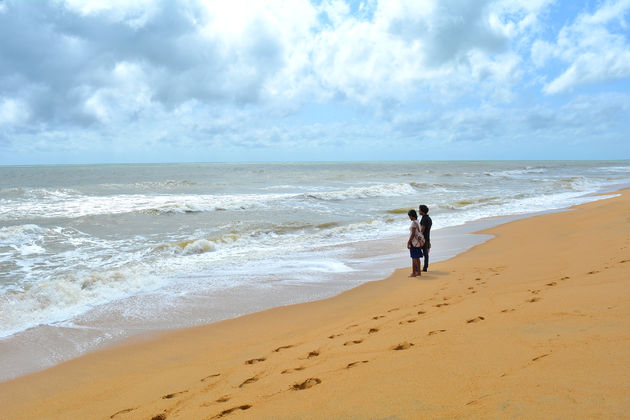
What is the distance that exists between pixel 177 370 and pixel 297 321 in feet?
7.09

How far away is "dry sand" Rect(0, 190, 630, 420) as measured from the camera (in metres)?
2.68

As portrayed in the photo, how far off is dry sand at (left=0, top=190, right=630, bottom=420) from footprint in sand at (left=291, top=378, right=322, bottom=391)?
0.05 ft

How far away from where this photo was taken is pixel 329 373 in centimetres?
367

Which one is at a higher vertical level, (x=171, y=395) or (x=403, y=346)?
(x=403, y=346)

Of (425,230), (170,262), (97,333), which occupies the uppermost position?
(425,230)

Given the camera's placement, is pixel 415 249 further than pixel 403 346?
Yes

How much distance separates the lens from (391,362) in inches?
143

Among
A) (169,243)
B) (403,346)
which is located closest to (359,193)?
(169,243)

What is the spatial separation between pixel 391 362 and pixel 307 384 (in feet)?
2.53

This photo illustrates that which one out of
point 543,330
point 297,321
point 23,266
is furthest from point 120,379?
point 23,266

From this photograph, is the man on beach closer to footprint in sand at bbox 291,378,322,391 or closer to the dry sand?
the dry sand

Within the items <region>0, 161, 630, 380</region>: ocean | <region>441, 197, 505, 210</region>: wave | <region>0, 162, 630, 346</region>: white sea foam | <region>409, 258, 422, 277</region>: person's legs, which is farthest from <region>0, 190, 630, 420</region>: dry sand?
<region>441, 197, 505, 210</region>: wave

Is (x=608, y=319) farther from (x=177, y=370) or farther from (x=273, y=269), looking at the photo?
(x=273, y=269)

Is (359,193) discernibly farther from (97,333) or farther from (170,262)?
(97,333)
